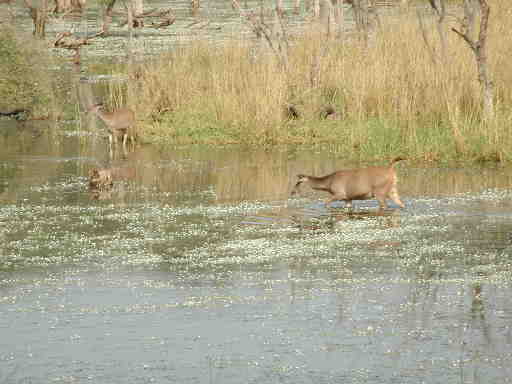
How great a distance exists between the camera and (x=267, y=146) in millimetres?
18297

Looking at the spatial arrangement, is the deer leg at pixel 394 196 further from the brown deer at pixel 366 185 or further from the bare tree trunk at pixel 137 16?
the bare tree trunk at pixel 137 16

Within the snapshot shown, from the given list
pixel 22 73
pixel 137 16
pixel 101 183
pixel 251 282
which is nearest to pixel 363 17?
pixel 22 73

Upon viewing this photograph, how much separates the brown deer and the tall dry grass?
3.59 meters

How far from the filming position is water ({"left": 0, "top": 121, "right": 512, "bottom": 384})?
7238mm

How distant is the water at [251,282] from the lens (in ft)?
23.7

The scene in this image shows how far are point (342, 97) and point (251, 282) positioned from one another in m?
11.0

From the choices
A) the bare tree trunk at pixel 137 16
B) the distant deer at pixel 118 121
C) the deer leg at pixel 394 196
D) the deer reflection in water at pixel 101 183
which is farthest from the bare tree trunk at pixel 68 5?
the deer leg at pixel 394 196

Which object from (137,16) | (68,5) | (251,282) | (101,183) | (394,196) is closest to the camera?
(251,282)

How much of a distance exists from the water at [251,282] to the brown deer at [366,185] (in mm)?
197

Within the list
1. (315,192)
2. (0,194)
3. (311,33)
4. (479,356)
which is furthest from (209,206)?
(311,33)

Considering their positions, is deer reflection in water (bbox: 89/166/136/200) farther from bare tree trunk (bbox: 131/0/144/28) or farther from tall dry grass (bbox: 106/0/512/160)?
bare tree trunk (bbox: 131/0/144/28)

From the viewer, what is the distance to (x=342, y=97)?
19.9 metres

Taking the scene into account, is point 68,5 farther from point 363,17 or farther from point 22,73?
point 22,73

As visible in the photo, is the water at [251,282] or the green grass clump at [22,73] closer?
the water at [251,282]
